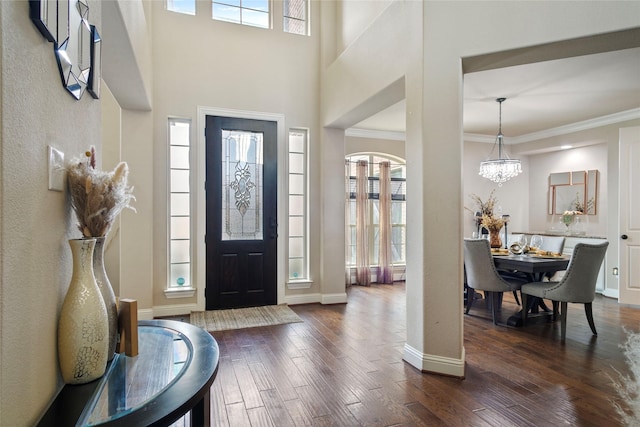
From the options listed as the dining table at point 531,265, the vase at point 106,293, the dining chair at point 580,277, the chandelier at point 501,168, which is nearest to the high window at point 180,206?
the vase at point 106,293

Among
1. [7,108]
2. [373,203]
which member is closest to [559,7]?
[7,108]

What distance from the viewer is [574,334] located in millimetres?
3641

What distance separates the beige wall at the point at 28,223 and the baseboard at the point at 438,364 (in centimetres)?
245

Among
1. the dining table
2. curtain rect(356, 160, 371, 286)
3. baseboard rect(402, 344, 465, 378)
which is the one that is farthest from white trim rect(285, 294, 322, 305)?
the dining table

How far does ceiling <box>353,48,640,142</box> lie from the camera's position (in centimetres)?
355

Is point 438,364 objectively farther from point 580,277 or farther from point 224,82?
point 224,82

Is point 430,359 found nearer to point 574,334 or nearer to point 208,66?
point 574,334

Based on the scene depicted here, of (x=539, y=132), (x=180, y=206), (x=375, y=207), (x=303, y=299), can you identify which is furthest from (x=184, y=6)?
(x=539, y=132)

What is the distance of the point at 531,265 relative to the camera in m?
3.77

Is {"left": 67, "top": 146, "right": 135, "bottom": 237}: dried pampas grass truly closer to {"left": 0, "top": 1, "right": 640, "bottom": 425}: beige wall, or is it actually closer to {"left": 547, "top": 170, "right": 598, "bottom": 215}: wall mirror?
{"left": 0, "top": 1, "right": 640, "bottom": 425}: beige wall

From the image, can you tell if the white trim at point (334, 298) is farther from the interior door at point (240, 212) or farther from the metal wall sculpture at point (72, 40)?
the metal wall sculpture at point (72, 40)

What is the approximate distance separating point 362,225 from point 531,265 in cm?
292

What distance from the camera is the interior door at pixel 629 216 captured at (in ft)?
15.0

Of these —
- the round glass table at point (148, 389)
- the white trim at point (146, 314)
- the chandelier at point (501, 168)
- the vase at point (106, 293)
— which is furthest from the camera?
the chandelier at point (501, 168)
